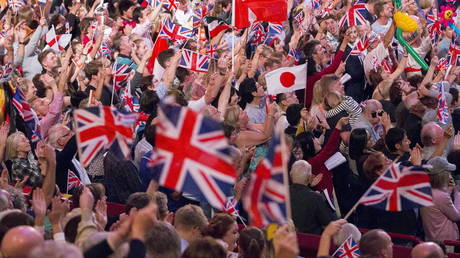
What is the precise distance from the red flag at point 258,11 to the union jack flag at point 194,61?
84cm

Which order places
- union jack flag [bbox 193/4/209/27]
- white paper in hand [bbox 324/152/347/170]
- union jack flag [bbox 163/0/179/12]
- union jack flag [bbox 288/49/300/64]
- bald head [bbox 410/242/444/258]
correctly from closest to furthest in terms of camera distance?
bald head [bbox 410/242/444/258] → white paper in hand [bbox 324/152/347/170] → union jack flag [bbox 288/49/300/64] → union jack flag [bbox 193/4/209/27] → union jack flag [bbox 163/0/179/12]

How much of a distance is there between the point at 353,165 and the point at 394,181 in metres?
3.62

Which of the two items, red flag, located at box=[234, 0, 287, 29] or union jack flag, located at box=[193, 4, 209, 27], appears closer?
red flag, located at box=[234, 0, 287, 29]

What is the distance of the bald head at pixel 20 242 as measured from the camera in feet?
22.1

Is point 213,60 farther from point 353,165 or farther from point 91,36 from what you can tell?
Answer: point 353,165

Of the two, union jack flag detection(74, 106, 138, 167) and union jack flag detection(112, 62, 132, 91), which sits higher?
union jack flag detection(74, 106, 138, 167)

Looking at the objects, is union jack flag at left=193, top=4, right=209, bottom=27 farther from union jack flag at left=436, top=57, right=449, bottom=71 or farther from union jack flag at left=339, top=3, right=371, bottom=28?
union jack flag at left=436, top=57, right=449, bottom=71

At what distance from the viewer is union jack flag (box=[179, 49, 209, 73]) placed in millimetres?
14453

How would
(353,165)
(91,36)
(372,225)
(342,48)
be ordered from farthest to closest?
1. (91,36)
2. (342,48)
3. (353,165)
4. (372,225)

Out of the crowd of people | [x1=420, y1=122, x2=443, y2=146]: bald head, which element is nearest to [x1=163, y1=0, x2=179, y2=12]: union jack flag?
the crowd of people

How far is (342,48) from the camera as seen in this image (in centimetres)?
1505

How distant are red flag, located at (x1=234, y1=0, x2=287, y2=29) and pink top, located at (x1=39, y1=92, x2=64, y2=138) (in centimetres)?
287

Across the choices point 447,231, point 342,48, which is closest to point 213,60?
point 342,48

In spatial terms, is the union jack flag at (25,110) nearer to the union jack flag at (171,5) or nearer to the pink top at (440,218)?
the pink top at (440,218)
